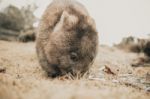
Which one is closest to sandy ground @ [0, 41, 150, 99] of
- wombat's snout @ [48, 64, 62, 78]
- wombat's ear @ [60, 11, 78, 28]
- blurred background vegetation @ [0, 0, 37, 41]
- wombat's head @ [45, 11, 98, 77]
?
wombat's snout @ [48, 64, 62, 78]

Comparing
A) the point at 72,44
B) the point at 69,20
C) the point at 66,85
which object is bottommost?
the point at 66,85

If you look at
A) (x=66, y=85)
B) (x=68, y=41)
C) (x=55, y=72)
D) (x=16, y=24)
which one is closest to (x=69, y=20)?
(x=68, y=41)

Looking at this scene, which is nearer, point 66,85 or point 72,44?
point 66,85

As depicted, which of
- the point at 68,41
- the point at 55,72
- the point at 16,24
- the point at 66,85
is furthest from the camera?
the point at 16,24

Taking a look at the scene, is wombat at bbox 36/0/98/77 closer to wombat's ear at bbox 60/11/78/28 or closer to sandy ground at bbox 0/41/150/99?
wombat's ear at bbox 60/11/78/28

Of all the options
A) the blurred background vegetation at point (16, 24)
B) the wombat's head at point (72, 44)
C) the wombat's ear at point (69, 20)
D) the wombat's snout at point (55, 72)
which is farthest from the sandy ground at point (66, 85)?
the blurred background vegetation at point (16, 24)

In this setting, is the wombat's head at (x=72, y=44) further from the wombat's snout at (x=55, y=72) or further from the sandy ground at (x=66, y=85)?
the sandy ground at (x=66, y=85)

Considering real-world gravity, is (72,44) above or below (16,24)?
below

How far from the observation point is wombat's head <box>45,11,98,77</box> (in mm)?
5676

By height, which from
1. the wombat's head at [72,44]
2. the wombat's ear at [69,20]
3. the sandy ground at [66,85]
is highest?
the wombat's ear at [69,20]

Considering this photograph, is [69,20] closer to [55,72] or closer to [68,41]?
[68,41]

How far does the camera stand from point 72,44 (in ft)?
18.6

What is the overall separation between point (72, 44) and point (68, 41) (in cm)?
8

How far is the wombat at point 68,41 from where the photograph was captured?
5.68 meters
